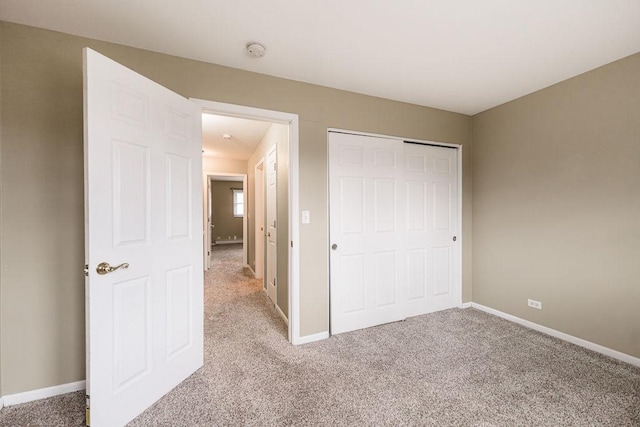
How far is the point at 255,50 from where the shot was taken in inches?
74.9

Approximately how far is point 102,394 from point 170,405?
1.37 feet

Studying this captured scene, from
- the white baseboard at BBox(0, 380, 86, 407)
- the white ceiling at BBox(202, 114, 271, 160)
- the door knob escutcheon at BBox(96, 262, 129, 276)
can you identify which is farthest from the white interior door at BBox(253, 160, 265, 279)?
the door knob escutcheon at BBox(96, 262, 129, 276)

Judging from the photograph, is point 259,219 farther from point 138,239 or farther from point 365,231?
point 138,239

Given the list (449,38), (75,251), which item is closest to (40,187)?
(75,251)

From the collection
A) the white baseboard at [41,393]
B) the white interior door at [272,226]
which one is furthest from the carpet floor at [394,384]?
the white interior door at [272,226]

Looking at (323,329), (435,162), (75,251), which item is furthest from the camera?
(435,162)

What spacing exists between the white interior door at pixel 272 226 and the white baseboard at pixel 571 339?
2.68m

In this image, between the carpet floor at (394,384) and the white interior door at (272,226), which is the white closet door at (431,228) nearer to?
the carpet floor at (394,384)

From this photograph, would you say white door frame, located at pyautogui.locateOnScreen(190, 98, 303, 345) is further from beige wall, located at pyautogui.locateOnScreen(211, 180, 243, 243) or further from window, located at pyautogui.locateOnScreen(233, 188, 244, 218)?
window, located at pyautogui.locateOnScreen(233, 188, 244, 218)

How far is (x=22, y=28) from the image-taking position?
64.6 inches

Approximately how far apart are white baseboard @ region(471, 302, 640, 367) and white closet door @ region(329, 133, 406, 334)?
115 centimetres

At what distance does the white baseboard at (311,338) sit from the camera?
2402mm

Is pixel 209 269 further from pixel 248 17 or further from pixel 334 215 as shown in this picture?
pixel 248 17

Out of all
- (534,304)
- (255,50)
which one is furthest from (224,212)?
(534,304)
